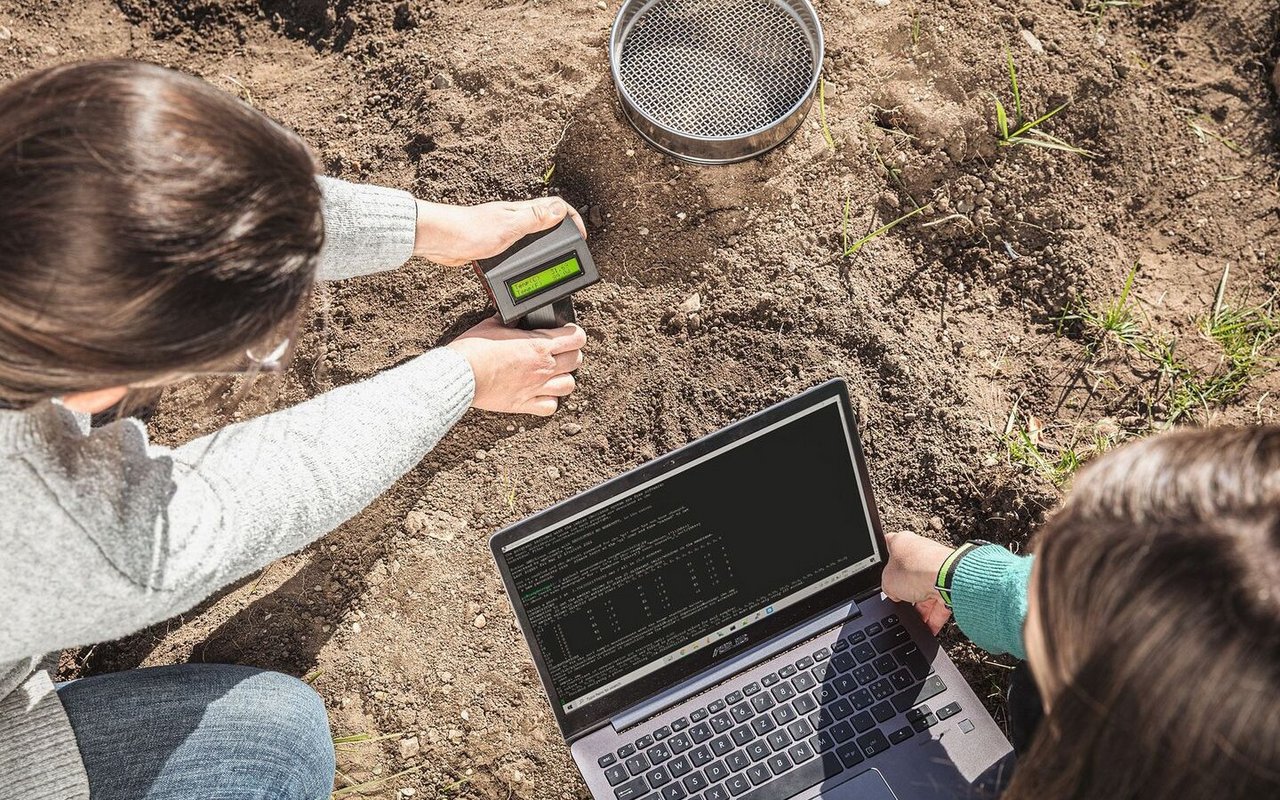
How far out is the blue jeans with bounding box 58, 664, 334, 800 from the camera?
1469 millimetres

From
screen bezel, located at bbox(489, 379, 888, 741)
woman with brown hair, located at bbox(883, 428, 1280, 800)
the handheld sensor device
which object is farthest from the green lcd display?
woman with brown hair, located at bbox(883, 428, 1280, 800)

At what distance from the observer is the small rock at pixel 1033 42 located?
6.33 feet

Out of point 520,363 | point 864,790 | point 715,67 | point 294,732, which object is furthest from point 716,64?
point 294,732

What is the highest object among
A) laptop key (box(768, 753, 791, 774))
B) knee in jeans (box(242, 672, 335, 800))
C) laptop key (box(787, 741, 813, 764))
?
laptop key (box(787, 741, 813, 764))

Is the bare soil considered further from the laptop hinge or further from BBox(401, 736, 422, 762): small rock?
the laptop hinge

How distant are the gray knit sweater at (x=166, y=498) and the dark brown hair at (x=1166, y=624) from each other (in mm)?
950

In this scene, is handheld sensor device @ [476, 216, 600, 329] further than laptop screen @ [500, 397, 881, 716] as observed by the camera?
Yes

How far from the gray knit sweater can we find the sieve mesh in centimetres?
53

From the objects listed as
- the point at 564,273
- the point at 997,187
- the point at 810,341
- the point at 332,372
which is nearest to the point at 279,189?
the point at 564,273

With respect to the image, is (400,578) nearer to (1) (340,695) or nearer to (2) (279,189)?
(1) (340,695)

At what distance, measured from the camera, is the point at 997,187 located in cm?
188

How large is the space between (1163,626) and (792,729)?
2.43 feet

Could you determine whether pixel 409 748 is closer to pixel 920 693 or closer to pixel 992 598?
pixel 920 693

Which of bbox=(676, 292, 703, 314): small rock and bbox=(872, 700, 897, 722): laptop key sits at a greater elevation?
bbox=(676, 292, 703, 314): small rock
